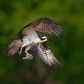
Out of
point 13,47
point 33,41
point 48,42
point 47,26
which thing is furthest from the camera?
point 48,42

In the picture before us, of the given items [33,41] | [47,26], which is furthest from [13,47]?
[47,26]

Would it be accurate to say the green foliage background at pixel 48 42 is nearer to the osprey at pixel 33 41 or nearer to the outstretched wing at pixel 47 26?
the osprey at pixel 33 41

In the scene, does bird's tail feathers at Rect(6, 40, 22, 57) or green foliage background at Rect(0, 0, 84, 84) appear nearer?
bird's tail feathers at Rect(6, 40, 22, 57)

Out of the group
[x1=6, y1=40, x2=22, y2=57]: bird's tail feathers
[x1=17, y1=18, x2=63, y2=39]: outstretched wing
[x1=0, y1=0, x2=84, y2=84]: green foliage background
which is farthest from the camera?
[x1=0, y1=0, x2=84, y2=84]: green foliage background

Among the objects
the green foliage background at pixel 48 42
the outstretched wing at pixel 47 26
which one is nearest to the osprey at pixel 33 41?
the outstretched wing at pixel 47 26

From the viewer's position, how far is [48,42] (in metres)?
13.6

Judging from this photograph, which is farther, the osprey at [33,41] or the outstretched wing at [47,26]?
the osprey at [33,41]

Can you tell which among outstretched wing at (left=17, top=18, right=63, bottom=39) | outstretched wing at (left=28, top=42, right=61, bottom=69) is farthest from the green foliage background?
outstretched wing at (left=17, top=18, right=63, bottom=39)

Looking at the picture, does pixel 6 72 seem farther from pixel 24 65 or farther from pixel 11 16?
pixel 11 16

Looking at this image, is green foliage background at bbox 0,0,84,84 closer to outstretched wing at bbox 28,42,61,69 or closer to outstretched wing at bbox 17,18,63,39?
outstretched wing at bbox 28,42,61,69

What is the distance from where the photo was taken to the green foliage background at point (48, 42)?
45.3 feet

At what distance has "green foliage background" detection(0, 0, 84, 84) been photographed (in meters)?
13.8

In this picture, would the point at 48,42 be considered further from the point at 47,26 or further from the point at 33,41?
the point at 47,26

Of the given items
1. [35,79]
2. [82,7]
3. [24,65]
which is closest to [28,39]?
[24,65]
